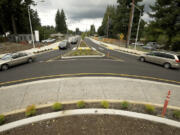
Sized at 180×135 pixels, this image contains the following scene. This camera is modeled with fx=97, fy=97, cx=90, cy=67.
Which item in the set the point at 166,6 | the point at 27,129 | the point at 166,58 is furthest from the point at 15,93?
the point at 166,6

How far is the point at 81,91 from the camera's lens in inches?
222

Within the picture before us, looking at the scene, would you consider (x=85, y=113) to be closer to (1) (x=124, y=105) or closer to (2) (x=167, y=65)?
(1) (x=124, y=105)

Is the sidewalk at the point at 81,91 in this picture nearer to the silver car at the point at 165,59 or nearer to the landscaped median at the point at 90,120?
the landscaped median at the point at 90,120

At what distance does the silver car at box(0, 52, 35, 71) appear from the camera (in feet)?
31.9

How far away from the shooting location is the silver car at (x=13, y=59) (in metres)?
9.73

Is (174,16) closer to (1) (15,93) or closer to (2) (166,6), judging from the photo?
(2) (166,6)

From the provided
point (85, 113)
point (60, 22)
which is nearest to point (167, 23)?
point (85, 113)

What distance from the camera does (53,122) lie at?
3.53 m

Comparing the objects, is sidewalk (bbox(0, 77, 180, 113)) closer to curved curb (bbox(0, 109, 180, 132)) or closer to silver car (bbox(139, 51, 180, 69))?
curved curb (bbox(0, 109, 180, 132))

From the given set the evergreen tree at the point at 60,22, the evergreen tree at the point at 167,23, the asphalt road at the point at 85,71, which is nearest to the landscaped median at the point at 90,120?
the asphalt road at the point at 85,71

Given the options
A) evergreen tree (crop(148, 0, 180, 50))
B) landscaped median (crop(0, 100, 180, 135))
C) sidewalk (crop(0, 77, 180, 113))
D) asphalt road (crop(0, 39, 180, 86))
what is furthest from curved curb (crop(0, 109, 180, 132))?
evergreen tree (crop(148, 0, 180, 50))

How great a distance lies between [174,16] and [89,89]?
23.8 meters

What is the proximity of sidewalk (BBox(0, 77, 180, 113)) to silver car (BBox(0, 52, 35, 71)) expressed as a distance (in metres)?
4.97

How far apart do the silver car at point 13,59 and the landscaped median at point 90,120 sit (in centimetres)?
806
